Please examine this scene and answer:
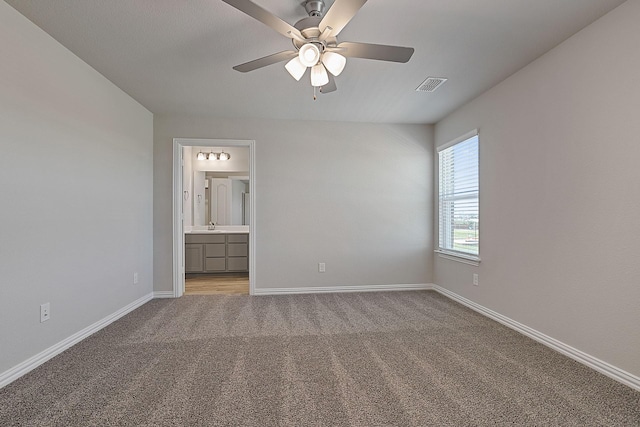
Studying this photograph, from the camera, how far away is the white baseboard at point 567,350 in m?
2.00

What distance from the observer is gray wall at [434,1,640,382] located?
2014 millimetres

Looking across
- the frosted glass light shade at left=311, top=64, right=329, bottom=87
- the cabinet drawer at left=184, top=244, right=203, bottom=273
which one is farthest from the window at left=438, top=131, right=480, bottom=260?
the cabinet drawer at left=184, top=244, right=203, bottom=273

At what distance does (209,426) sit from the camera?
5.24 feet

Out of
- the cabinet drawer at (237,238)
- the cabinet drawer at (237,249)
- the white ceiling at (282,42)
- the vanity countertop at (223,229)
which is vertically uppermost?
the white ceiling at (282,42)

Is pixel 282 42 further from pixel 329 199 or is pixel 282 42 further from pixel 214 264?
pixel 214 264

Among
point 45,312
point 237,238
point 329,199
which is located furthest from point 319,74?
point 237,238

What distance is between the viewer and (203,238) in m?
5.65

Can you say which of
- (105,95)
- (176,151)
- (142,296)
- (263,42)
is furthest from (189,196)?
(263,42)

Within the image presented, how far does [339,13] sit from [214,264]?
4.91m

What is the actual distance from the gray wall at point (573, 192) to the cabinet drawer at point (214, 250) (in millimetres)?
4232

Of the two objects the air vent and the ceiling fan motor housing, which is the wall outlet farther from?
the air vent

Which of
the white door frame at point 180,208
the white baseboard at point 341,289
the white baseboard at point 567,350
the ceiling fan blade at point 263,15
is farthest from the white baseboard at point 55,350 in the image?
the white baseboard at point 567,350

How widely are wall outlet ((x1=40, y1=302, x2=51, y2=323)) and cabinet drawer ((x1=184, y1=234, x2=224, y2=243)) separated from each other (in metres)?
3.30

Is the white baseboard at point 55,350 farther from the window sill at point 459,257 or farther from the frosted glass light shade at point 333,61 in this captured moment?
the window sill at point 459,257
